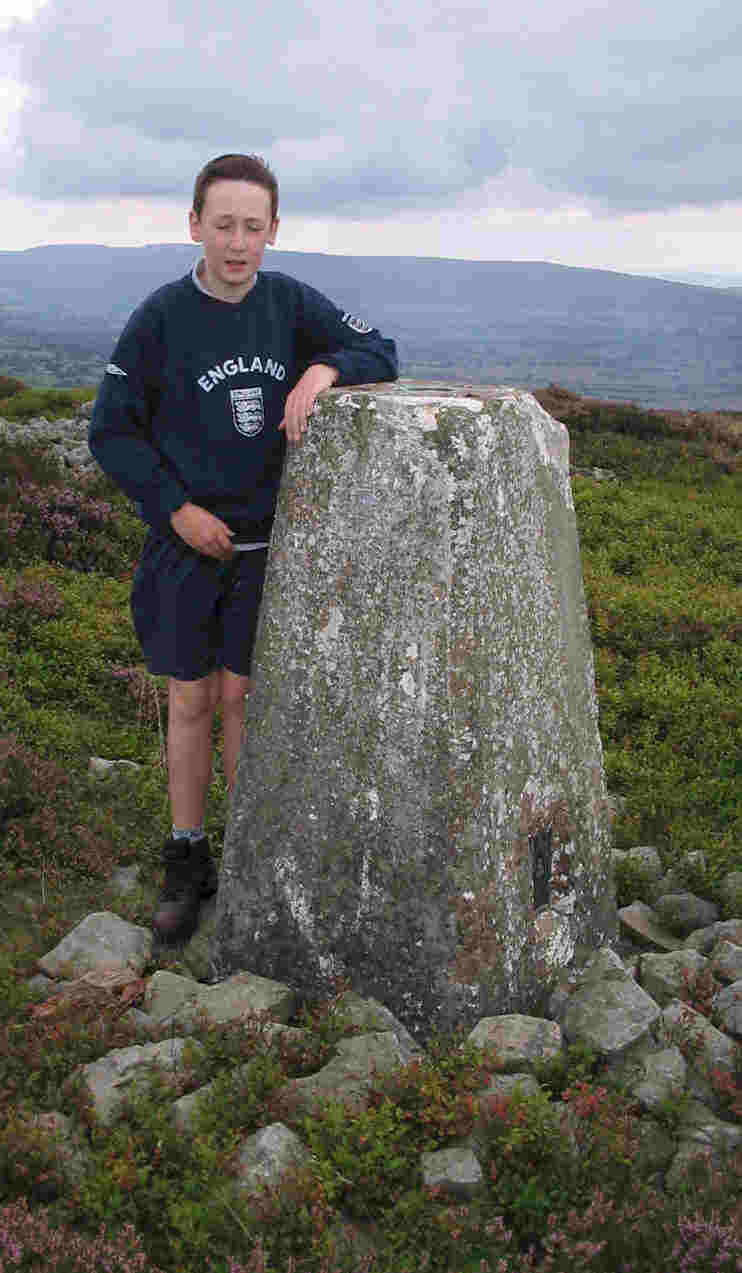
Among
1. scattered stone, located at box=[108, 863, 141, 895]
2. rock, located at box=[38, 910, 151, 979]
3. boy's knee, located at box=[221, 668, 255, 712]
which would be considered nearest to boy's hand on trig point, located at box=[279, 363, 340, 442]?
boy's knee, located at box=[221, 668, 255, 712]

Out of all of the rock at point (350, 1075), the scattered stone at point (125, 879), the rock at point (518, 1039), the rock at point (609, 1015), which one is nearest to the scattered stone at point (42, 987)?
the scattered stone at point (125, 879)

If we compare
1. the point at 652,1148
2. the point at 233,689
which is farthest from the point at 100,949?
the point at 652,1148

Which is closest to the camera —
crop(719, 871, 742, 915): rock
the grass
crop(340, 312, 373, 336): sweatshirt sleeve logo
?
the grass

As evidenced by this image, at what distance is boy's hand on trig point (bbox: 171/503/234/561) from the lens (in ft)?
14.4

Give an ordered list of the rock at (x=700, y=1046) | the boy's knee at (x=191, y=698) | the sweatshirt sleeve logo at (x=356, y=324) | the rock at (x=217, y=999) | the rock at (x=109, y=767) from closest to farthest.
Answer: the rock at (x=700, y=1046) < the rock at (x=217, y=999) < the sweatshirt sleeve logo at (x=356, y=324) < the boy's knee at (x=191, y=698) < the rock at (x=109, y=767)

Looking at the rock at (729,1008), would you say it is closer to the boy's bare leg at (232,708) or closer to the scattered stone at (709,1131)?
the scattered stone at (709,1131)

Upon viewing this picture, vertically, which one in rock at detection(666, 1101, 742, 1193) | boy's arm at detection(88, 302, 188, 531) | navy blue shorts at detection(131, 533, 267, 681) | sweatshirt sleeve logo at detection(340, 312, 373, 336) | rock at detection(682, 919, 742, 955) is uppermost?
sweatshirt sleeve logo at detection(340, 312, 373, 336)

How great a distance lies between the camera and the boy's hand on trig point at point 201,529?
4.38 meters

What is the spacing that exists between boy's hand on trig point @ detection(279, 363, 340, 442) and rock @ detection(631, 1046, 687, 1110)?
8.43 ft

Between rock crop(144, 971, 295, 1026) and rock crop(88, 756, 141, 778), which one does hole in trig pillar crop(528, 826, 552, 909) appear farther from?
rock crop(88, 756, 141, 778)

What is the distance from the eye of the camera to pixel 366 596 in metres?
3.98

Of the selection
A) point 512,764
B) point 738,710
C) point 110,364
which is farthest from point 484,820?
point 738,710

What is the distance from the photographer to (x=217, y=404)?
436cm

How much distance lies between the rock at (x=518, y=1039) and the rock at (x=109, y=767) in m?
3.09
